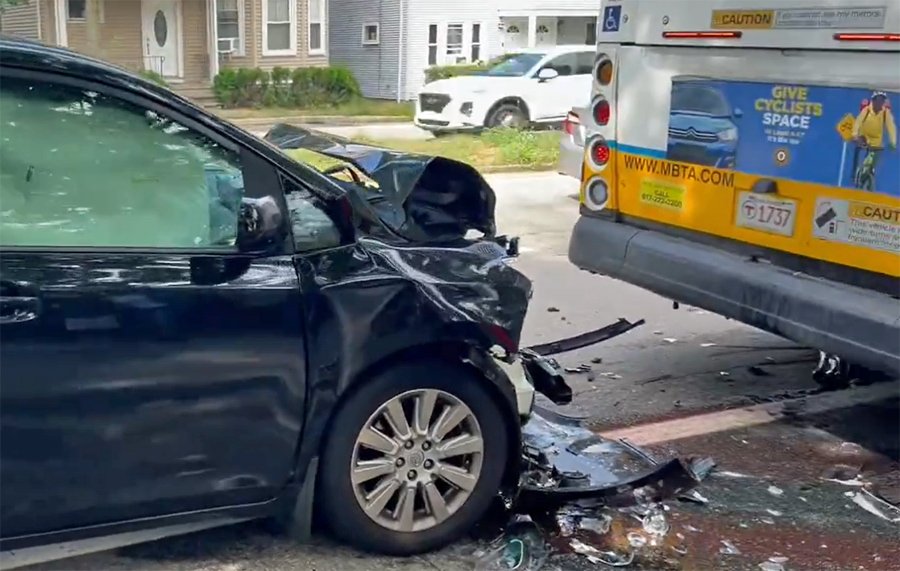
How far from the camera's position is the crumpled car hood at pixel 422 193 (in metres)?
4.03

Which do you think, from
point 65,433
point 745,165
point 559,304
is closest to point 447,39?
point 559,304

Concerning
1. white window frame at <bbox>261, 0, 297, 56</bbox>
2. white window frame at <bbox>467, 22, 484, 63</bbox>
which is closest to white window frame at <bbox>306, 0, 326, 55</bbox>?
white window frame at <bbox>261, 0, 297, 56</bbox>

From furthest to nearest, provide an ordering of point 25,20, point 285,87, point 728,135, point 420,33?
point 420,33
point 285,87
point 25,20
point 728,135

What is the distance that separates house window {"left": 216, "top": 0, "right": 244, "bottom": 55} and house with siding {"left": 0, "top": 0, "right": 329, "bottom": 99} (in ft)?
0.09

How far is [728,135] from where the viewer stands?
5160 millimetres

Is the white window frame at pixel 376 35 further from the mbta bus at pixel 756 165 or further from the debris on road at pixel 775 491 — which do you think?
the debris on road at pixel 775 491

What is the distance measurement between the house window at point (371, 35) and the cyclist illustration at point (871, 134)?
28.5 metres

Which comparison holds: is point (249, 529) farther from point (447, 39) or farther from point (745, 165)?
point (447, 39)

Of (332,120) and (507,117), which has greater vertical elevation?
(507,117)

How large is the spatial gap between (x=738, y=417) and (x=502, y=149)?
10.7m

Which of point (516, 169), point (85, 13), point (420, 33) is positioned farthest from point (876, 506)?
point (420, 33)

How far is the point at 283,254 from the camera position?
11.5ft

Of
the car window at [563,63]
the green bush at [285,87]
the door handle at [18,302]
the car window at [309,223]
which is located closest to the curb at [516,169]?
the car window at [563,63]

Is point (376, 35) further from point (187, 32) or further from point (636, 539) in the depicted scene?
point (636, 539)
